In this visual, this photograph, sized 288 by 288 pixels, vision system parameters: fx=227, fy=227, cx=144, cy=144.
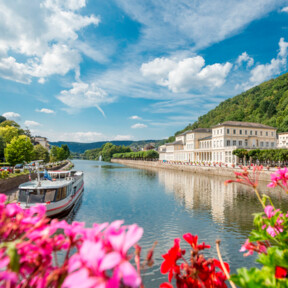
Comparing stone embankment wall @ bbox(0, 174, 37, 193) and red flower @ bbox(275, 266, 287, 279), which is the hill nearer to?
stone embankment wall @ bbox(0, 174, 37, 193)

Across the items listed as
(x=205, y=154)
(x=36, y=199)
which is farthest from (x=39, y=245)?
(x=205, y=154)

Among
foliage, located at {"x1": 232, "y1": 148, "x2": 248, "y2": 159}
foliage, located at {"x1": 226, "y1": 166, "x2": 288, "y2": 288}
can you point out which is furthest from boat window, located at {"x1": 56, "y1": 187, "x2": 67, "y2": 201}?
foliage, located at {"x1": 232, "y1": 148, "x2": 248, "y2": 159}

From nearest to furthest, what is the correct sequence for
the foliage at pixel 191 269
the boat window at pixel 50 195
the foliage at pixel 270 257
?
1. the foliage at pixel 270 257
2. the foliage at pixel 191 269
3. the boat window at pixel 50 195

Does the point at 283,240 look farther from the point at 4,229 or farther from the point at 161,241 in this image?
the point at 161,241

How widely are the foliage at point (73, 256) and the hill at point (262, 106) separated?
119191 mm

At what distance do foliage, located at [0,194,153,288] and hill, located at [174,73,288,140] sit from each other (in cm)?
11919

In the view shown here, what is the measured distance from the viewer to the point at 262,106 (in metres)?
132

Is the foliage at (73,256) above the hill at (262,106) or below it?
below

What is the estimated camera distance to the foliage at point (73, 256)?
0.85m

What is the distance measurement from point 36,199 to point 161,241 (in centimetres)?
1026

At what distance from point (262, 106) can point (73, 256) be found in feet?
493

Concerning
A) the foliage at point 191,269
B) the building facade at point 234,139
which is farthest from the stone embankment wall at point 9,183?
the building facade at point 234,139

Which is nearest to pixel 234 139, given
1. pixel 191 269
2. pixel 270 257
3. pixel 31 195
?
→ pixel 31 195

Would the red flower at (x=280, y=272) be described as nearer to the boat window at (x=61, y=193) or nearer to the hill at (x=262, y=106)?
the boat window at (x=61, y=193)
